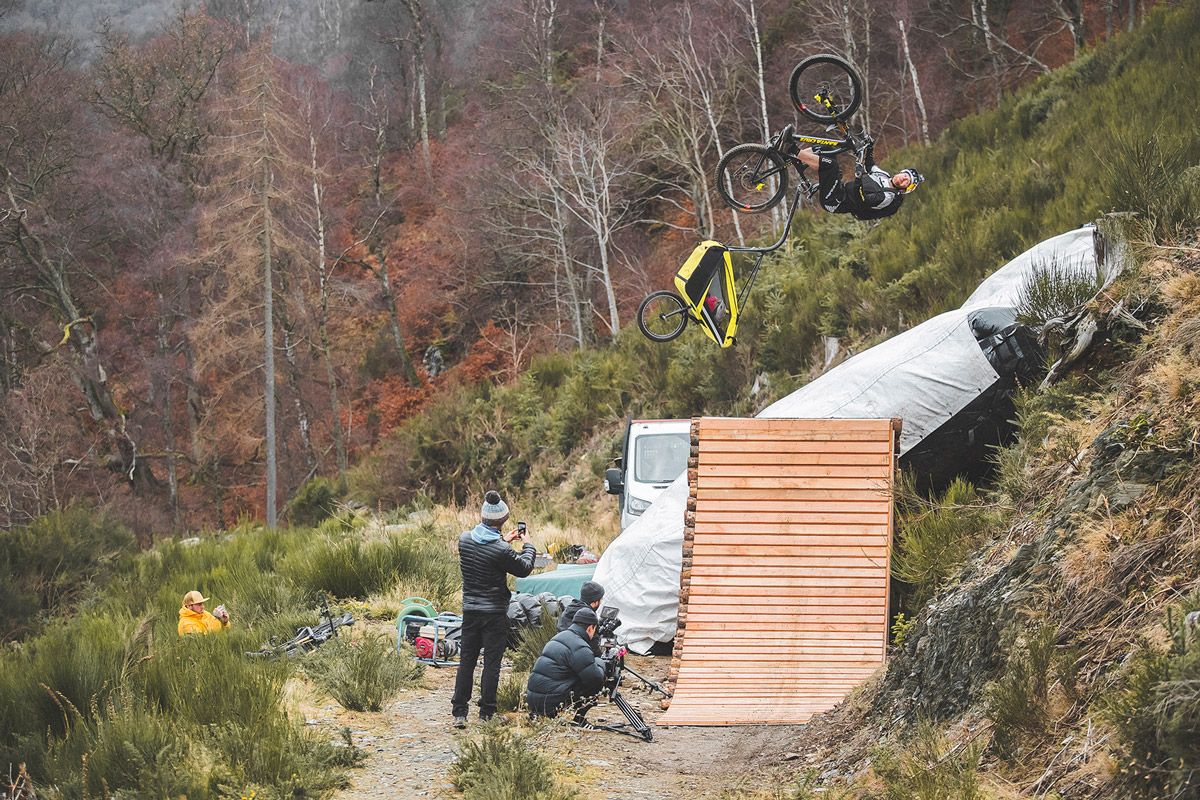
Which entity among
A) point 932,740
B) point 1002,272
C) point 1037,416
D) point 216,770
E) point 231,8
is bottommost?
point 216,770

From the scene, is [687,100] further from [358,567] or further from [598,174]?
[358,567]

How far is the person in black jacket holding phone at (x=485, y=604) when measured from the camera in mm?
8164

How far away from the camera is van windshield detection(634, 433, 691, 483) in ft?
45.5

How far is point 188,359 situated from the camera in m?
39.0

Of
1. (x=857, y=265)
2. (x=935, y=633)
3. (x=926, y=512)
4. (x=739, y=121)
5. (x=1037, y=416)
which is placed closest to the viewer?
(x=935, y=633)

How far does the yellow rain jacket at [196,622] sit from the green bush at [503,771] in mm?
5131

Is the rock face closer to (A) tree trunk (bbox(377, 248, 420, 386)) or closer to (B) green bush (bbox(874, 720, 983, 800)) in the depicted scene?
(B) green bush (bbox(874, 720, 983, 800))

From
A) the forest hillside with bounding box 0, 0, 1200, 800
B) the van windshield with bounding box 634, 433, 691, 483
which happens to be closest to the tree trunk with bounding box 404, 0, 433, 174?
the forest hillside with bounding box 0, 0, 1200, 800

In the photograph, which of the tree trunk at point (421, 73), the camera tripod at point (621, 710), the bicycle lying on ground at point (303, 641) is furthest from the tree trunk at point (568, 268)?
the camera tripod at point (621, 710)

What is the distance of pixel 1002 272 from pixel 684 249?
2221cm

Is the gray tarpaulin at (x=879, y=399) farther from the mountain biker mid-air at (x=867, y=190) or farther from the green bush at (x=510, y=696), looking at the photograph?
the green bush at (x=510, y=696)

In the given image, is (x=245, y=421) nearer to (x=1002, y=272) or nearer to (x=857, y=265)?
(x=857, y=265)

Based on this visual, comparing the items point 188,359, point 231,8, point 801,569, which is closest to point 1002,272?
point 801,569

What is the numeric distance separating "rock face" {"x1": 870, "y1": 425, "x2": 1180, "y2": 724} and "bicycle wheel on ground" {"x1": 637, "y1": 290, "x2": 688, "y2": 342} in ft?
17.7
